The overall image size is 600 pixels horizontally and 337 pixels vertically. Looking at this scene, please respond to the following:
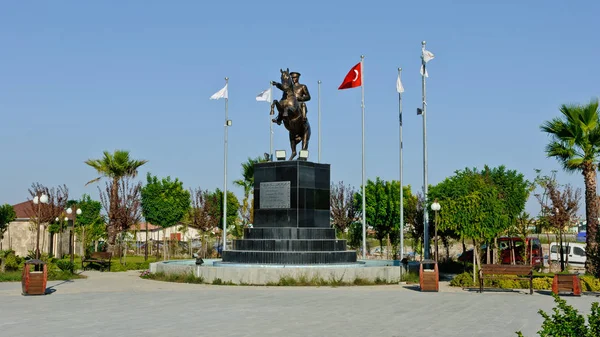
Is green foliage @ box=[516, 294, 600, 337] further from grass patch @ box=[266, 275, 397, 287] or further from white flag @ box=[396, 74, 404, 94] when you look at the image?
white flag @ box=[396, 74, 404, 94]

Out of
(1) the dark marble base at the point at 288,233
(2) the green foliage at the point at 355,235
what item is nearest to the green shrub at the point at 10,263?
(1) the dark marble base at the point at 288,233

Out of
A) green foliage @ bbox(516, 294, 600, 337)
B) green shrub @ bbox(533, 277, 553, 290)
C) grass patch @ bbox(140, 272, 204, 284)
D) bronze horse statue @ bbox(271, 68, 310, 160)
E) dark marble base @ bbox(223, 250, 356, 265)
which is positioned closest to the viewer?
green foliage @ bbox(516, 294, 600, 337)

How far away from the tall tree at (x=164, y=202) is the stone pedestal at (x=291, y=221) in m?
30.7

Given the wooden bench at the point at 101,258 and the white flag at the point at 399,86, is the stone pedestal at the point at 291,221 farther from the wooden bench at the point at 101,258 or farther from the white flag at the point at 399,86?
the wooden bench at the point at 101,258

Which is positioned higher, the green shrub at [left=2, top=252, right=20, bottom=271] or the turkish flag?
the turkish flag

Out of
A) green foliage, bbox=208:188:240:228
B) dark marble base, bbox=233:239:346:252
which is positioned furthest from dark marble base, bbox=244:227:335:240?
green foliage, bbox=208:188:240:228

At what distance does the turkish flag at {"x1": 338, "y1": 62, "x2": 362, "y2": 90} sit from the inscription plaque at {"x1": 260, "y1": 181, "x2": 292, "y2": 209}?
9.17 m

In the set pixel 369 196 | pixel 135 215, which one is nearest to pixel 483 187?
pixel 369 196

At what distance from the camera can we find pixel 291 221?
2353 centimetres

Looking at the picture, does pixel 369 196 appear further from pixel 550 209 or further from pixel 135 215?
pixel 135 215

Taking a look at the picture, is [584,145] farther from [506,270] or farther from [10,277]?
[10,277]

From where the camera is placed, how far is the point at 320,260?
22531 mm

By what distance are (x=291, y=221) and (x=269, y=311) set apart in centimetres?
1000

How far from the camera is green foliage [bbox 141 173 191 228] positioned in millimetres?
54562
